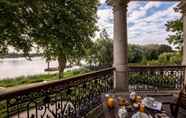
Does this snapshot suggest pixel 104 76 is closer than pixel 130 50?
Yes

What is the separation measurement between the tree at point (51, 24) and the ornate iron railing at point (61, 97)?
3515 millimetres

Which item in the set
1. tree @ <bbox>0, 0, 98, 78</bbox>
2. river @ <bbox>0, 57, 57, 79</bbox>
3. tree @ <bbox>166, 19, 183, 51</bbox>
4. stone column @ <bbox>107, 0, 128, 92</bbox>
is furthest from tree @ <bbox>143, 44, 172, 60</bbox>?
river @ <bbox>0, 57, 57, 79</bbox>

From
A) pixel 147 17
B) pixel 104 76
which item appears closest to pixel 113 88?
pixel 104 76

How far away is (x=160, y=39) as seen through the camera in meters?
14.4

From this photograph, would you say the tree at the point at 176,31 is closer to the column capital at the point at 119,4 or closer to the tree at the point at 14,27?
the column capital at the point at 119,4

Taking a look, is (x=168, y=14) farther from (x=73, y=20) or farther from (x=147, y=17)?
(x=73, y=20)

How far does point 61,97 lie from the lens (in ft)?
11.2

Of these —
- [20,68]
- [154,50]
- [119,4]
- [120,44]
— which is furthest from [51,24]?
[20,68]

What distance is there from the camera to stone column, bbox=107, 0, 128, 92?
19.6ft

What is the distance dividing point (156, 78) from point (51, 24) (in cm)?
425

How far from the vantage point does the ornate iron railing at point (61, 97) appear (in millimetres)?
2444

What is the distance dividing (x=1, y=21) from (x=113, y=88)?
3592 millimetres

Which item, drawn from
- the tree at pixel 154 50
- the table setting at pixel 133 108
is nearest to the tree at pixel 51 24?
the tree at pixel 154 50

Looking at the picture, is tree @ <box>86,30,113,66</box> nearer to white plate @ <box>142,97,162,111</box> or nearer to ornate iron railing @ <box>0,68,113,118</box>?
ornate iron railing @ <box>0,68,113,118</box>
